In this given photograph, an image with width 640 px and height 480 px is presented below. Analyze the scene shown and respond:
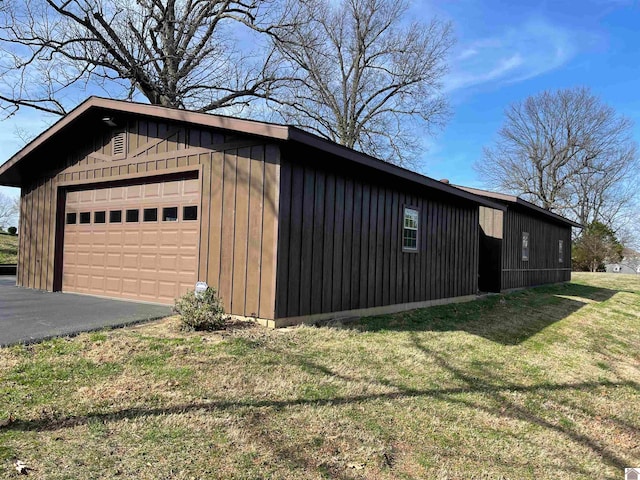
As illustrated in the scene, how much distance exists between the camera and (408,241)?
31.2 ft

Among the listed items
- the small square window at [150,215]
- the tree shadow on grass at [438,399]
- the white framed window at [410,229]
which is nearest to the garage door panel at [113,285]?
the small square window at [150,215]

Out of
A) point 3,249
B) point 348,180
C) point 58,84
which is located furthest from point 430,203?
point 3,249

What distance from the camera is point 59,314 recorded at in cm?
648

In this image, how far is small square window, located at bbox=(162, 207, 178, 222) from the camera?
304 inches

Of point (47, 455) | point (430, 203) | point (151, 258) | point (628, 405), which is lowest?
point (628, 405)

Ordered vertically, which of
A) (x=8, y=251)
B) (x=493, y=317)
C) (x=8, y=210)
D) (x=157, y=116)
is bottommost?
(x=493, y=317)

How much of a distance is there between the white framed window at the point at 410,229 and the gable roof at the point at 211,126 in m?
0.67

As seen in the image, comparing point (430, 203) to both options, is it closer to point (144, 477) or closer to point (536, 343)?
point (536, 343)

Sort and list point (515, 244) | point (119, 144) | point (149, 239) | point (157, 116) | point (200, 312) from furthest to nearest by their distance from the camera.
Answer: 1. point (515, 244)
2. point (119, 144)
3. point (149, 239)
4. point (157, 116)
5. point (200, 312)

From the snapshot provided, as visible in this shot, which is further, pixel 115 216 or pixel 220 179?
pixel 115 216

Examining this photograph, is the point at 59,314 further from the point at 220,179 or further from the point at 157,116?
the point at 157,116

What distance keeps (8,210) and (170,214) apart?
142ft

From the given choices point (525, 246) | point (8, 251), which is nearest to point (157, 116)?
point (525, 246)

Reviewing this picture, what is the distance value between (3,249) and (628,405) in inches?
876
